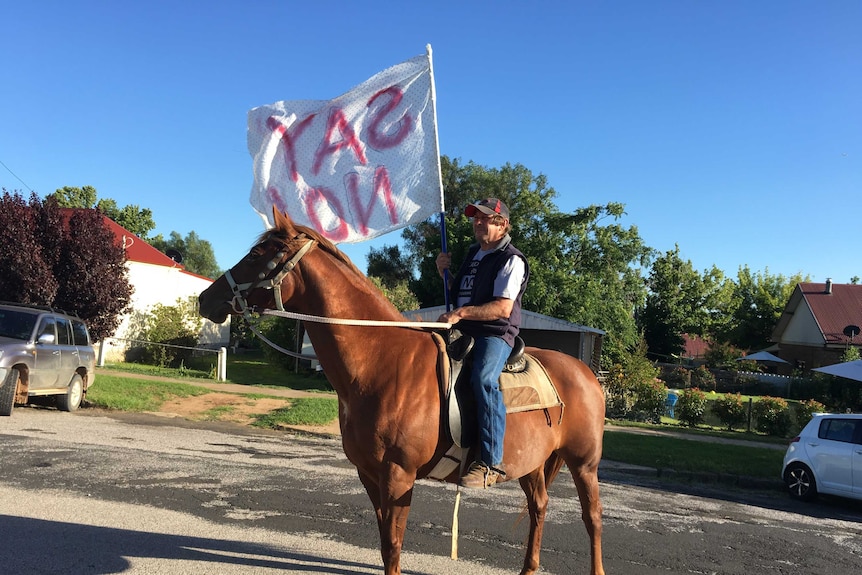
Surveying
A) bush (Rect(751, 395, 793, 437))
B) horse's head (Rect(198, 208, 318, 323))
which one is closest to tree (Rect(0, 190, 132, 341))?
horse's head (Rect(198, 208, 318, 323))

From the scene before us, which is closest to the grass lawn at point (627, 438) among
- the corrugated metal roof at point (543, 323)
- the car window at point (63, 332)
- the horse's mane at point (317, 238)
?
the car window at point (63, 332)

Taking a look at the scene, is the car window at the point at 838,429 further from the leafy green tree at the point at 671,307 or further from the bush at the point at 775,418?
the leafy green tree at the point at 671,307

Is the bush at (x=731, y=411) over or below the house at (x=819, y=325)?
below

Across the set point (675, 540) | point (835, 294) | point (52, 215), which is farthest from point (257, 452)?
point (835, 294)

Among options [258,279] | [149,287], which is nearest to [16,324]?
[258,279]

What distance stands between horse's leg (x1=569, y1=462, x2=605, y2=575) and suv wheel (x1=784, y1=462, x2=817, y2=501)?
7198 millimetres

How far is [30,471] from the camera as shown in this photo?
699 centimetres

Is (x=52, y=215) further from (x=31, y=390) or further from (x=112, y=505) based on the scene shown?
(x=112, y=505)

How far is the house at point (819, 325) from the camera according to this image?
36.3 m

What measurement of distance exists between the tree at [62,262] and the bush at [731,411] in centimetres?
2029

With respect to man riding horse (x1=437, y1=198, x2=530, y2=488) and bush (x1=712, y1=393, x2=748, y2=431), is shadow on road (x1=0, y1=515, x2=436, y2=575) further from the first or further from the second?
bush (x1=712, y1=393, x2=748, y2=431)

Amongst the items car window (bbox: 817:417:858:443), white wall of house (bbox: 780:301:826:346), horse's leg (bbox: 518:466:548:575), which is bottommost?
horse's leg (bbox: 518:466:548:575)

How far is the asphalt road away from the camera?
475cm

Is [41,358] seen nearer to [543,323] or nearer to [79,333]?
[79,333]
